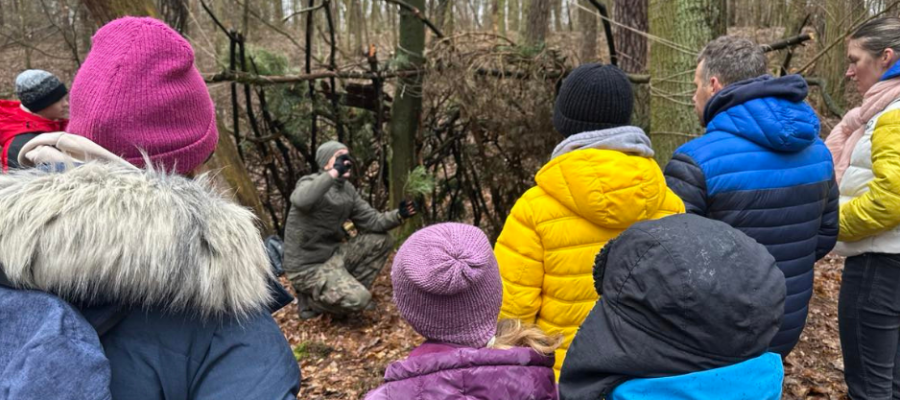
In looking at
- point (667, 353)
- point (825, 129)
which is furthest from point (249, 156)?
point (825, 129)

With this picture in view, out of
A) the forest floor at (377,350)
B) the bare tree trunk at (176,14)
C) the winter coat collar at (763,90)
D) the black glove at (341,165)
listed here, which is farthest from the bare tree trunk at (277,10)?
the winter coat collar at (763,90)

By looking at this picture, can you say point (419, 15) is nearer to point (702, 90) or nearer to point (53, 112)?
point (53, 112)

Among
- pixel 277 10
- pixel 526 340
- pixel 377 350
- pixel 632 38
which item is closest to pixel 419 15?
pixel 632 38

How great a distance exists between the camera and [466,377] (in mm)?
1461

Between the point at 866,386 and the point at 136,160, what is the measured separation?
3.24 metres

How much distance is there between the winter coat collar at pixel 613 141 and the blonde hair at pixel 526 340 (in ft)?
2.49

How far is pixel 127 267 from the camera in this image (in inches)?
39.6

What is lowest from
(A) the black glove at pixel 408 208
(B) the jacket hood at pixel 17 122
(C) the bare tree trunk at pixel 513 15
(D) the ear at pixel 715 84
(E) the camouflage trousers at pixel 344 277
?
(E) the camouflage trousers at pixel 344 277

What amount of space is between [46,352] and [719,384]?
129 cm

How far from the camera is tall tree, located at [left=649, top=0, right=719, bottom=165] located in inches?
155

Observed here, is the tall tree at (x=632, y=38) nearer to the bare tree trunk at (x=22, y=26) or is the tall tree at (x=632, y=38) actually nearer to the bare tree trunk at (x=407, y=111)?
the bare tree trunk at (x=407, y=111)

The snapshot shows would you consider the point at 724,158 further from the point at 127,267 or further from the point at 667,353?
the point at 127,267

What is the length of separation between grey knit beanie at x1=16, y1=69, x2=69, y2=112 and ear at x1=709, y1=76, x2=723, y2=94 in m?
3.74

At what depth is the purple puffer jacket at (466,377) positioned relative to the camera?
57.5 inches
